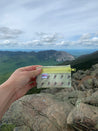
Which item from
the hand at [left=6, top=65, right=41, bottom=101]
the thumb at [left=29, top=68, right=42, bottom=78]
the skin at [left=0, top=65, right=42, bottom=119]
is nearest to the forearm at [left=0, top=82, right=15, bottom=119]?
the skin at [left=0, top=65, right=42, bottom=119]

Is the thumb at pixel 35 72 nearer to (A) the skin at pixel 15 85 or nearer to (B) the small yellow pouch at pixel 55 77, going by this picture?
(A) the skin at pixel 15 85

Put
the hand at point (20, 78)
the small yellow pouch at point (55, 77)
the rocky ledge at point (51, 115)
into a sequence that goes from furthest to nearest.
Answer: the rocky ledge at point (51, 115) < the small yellow pouch at point (55, 77) < the hand at point (20, 78)

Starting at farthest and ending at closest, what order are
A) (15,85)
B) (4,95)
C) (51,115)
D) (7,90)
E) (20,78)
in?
1. (51,115)
2. (20,78)
3. (15,85)
4. (7,90)
5. (4,95)

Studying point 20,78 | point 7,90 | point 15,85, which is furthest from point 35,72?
point 7,90

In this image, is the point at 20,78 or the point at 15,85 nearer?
the point at 15,85

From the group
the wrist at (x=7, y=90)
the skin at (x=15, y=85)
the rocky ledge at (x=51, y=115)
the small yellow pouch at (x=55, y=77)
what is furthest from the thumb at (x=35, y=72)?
the rocky ledge at (x=51, y=115)

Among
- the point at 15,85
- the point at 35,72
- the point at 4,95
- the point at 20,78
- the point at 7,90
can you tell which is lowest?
the point at 4,95

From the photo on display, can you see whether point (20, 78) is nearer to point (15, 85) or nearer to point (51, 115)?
point (15, 85)
